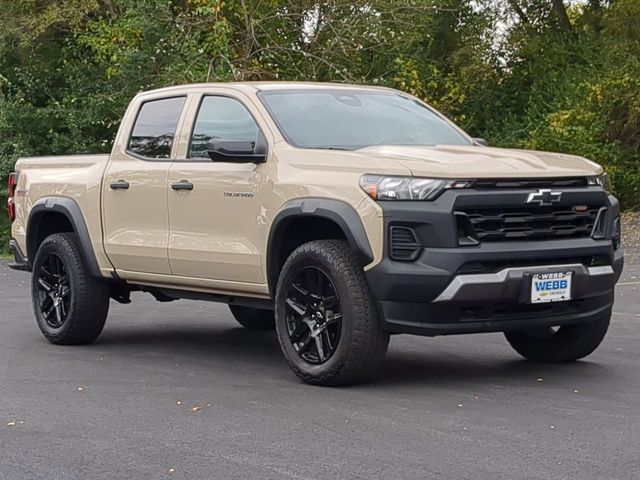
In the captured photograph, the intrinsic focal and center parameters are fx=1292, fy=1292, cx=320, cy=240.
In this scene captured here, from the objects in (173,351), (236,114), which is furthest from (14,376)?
(236,114)

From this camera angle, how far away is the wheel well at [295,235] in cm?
780

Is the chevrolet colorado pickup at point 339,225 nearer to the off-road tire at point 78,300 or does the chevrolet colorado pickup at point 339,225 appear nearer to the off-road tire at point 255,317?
the off-road tire at point 78,300

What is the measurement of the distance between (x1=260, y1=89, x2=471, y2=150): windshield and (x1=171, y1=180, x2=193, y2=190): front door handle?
742 mm

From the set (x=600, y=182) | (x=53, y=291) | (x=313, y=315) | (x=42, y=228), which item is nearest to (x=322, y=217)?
(x=313, y=315)

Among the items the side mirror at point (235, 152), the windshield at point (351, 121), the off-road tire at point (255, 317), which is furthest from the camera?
the off-road tire at point (255, 317)

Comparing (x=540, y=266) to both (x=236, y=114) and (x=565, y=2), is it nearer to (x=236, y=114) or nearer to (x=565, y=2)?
(x=236, y=114)

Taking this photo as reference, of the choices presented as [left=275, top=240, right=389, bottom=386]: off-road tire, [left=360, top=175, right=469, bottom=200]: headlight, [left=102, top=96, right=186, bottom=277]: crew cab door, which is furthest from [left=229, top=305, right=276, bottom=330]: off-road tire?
[left=360, top=175, right=469, bottom=200]: headlight

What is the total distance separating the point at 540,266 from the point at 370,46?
61.5ft

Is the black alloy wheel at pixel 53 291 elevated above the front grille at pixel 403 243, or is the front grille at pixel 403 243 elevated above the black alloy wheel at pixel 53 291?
the front grille at pixel 403 243

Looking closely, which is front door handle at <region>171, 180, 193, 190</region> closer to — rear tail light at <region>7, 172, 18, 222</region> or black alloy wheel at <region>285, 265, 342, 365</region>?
black alloy wheel at <region>285, 265, 342, 365</region>

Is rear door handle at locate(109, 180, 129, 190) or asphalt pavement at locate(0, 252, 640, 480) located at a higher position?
rear door handle at locate(109, 180, 129, 190)

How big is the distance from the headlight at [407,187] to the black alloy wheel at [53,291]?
352 cm

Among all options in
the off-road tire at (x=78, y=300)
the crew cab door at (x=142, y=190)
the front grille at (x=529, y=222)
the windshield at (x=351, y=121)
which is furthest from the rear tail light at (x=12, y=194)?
the front grille at (x=529, y=222)

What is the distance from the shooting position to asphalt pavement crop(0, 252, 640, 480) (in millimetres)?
5648
